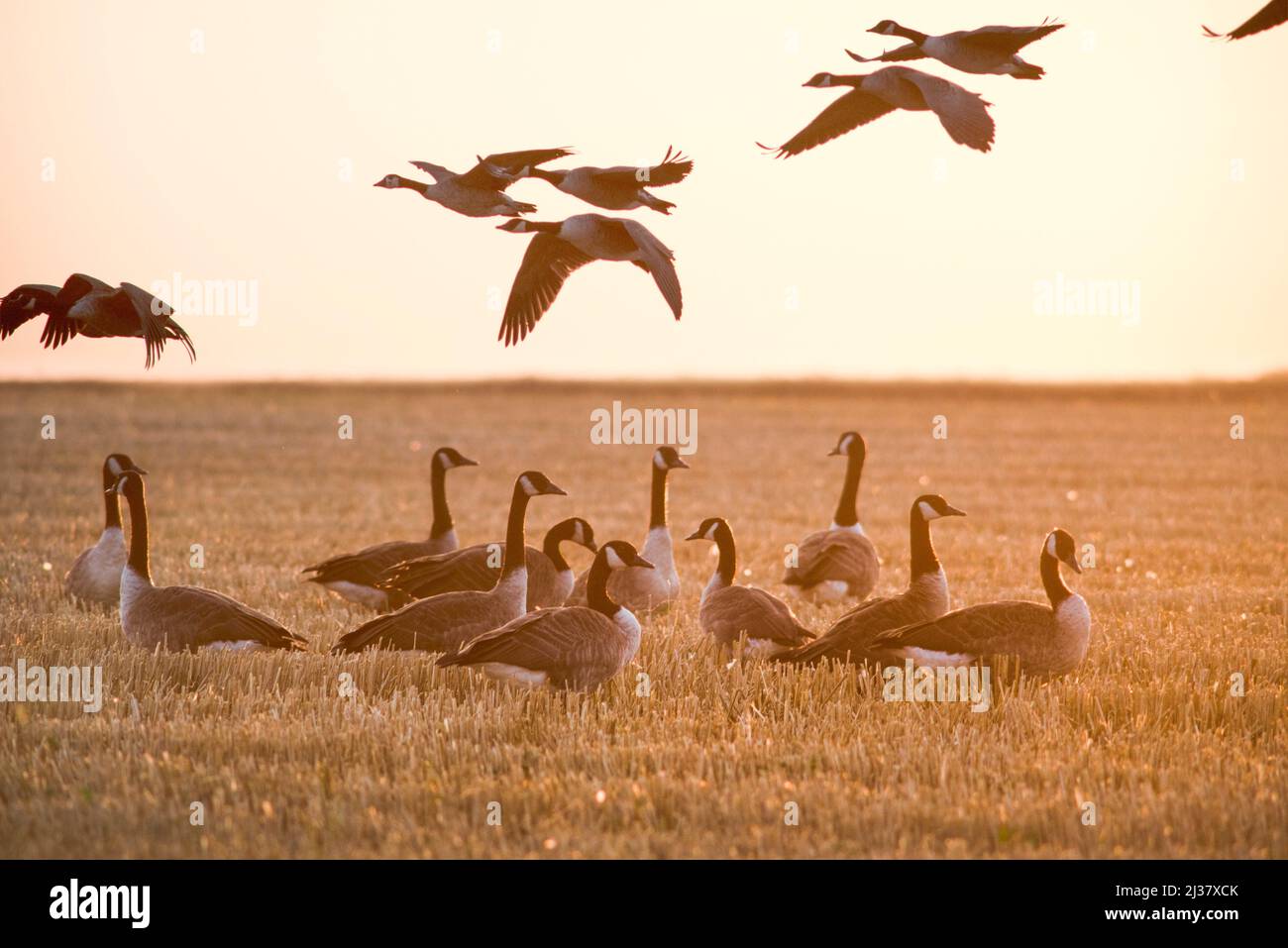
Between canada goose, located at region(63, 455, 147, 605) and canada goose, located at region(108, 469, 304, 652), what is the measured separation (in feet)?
7.75

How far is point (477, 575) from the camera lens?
13.4 metres

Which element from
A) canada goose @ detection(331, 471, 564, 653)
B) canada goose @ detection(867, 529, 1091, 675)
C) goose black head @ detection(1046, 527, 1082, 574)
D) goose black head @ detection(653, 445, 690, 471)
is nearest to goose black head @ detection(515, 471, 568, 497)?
canada goose @ detection(331, 471, 564, 653)

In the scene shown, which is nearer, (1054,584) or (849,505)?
(1054,584)

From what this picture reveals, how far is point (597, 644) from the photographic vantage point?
33.8 feet

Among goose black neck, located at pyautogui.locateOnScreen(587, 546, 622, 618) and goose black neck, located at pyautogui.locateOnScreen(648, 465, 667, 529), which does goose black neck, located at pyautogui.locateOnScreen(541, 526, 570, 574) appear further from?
goose black neck, located at pyautogui.locateOnScreen(648, 465, 667, 529)

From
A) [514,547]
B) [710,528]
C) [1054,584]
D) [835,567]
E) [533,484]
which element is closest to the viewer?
[1054,584]

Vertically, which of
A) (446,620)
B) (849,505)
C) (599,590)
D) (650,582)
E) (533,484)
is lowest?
(446,620)

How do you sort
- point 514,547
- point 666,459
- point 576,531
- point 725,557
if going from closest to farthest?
1. point 514,547
2. point 576,531
3. point 725,557
4. point 666,459

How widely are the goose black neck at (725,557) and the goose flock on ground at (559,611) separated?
2 centimetres

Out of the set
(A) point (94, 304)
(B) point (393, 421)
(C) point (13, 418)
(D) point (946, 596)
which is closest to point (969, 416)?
(B) point (393, 421)

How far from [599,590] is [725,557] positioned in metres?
2.36

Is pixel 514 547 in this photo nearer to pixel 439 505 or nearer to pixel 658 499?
pixel 658 499

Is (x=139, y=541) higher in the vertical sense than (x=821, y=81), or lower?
lower

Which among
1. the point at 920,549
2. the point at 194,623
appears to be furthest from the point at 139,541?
the point at 920,549
